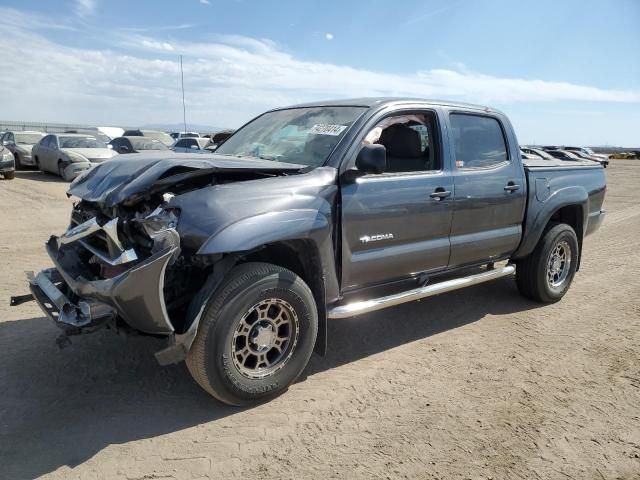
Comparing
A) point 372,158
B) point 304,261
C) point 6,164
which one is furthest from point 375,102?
point 6,164

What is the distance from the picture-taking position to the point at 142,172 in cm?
328

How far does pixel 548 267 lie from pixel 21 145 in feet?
64.3

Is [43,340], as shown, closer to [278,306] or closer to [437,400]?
[278,306]

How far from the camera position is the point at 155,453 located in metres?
2.85

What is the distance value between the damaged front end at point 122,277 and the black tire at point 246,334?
0.27 metres

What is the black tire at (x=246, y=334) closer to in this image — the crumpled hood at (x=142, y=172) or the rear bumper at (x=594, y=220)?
the crumpled hood at (x=142, y=172)

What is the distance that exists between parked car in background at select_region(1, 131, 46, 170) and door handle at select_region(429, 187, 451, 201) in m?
17.6

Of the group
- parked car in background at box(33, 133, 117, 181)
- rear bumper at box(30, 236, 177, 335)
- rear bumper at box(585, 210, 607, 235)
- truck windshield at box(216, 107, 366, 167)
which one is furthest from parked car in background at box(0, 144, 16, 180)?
rear bumper at box(585, 210, 607, 235)

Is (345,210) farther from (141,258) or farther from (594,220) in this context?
(594,220)

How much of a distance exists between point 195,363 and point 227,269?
1.95ft

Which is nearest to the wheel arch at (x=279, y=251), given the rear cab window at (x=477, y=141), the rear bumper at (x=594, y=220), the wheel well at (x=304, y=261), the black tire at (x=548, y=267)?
the wheel well at (x=304, y=261)

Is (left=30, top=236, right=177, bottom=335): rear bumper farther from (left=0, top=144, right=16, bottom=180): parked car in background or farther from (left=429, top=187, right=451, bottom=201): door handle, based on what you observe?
(left=0, top=144, right=16, bottom=180): parked car in background

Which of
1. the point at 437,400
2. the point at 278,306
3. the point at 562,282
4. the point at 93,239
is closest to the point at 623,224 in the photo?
the point at 562,282

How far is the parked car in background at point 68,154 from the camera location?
15633 mm
